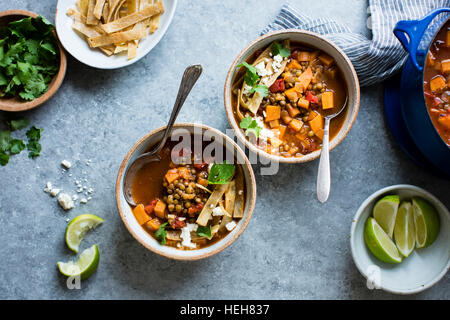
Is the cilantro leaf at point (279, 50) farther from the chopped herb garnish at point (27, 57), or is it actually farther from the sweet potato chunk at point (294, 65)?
the chopped herb garnish at point (27, 57)

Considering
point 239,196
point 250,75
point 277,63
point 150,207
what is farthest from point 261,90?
point 150,207

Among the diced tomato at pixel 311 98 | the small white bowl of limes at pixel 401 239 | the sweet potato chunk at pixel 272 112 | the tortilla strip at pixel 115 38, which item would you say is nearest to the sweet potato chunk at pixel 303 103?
the diced tomato at pixel 311 98

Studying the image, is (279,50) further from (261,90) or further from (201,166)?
(201,166)

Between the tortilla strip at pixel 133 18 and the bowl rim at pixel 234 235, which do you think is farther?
the tortilla strip at pixel 133 18

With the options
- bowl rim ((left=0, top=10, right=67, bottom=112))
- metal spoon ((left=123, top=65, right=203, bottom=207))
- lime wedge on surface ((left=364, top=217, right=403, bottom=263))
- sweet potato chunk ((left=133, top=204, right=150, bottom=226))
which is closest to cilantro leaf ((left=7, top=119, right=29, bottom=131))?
bowl rim ((left=0, top=10, right=67, bottom=112))

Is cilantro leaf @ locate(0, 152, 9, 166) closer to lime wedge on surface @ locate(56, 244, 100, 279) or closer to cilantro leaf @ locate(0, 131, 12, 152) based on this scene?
cilantro leaf @ locate(0, 131, 12, 152)

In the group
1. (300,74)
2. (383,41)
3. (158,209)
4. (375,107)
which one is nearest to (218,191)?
(158,209)
